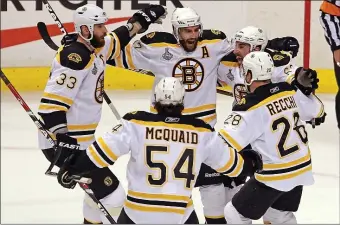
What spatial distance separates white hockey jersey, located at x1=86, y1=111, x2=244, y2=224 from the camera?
3.07 meters

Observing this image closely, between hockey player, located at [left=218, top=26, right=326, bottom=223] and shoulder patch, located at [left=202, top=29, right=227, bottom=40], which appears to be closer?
hockey player, located at [left=218, top=26, right=326, bottom=223]

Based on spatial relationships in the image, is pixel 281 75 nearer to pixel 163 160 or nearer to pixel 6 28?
pixel 163 160

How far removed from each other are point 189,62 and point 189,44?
9cm

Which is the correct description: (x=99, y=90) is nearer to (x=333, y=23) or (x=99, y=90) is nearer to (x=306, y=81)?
(x=306, y=81)

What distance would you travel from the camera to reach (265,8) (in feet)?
24.8

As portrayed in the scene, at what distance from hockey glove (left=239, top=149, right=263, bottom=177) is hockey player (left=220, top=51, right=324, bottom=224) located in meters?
0.06

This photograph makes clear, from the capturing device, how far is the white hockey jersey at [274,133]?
3.52 m

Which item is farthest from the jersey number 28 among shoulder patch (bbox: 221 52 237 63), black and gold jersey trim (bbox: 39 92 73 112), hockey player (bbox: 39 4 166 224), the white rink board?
the white rink board

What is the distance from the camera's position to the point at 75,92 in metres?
3.92

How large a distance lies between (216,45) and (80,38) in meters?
0.66

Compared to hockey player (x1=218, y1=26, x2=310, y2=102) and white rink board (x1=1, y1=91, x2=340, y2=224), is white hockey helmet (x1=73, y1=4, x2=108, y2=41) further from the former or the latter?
white rink board (x1=1, y1=91, x2=340, y2=224)

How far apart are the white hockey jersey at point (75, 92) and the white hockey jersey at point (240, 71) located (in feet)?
1.91

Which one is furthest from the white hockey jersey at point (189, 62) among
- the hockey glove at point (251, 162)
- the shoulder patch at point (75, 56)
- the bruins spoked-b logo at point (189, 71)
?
the hockey glove at point (251, 162)

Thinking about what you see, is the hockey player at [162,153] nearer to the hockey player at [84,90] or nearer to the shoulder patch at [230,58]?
the hockey player at [84,90]
